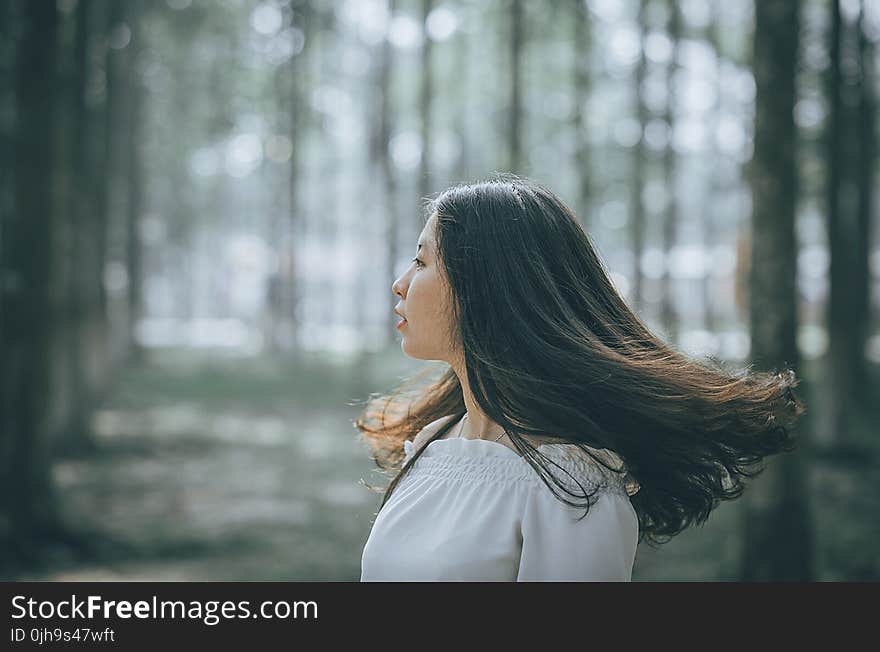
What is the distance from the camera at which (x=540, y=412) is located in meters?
2.11

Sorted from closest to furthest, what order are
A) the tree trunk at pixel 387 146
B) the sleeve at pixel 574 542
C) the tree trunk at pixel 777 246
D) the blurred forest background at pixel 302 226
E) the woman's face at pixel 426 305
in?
1. the sleeve at pixel 574 542
2. the woman's face at pixel 426 305
3. the tree trunk at pixel 777 246
4. the blurred forest background at pixel 302 226
5. the tree trunk at pixel 387 146

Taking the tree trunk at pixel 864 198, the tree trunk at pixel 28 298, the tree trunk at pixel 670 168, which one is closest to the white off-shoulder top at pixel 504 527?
the tree trunk at pixel 28 298

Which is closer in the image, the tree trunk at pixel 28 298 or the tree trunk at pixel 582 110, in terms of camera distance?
the tree trunk at pixel 28 298

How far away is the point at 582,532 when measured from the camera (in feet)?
6.30

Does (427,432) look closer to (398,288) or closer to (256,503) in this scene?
(398,288)

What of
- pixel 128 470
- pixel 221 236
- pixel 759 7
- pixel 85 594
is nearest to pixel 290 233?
pixel 128 470

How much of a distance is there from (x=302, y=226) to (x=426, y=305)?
28.3 meters

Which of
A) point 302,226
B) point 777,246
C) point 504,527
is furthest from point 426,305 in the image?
point 302,226

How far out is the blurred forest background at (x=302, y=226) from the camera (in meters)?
8.19

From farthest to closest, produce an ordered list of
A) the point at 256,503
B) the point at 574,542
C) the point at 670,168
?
the point at 670,168 < the point at 256,503 < the point at 574,542

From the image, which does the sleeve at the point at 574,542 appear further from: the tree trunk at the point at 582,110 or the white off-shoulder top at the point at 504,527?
the tree trunk at the point at 582,110

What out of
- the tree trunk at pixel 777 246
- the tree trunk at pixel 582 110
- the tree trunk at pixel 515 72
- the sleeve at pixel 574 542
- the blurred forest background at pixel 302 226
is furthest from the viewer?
the tree trunk at pixel 582 110

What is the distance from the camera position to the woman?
1976mm

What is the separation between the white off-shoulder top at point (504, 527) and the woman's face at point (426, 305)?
0.26m
